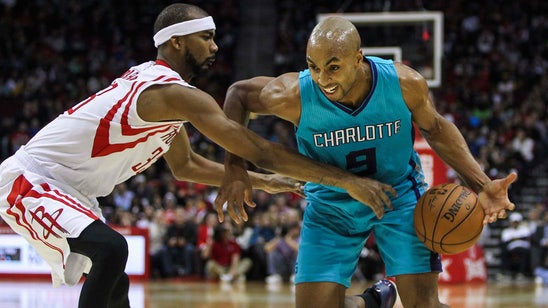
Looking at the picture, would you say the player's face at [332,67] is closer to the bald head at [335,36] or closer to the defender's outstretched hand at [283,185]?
the bald head at [335,36]

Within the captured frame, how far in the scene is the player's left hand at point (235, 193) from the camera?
15.3 feet

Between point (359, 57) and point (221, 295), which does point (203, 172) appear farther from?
point (221, 295)

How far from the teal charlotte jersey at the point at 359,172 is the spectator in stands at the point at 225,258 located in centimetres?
1029

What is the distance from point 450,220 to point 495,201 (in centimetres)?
26

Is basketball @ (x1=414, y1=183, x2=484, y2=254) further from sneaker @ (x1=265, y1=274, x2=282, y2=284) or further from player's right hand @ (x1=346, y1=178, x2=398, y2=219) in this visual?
sneaker @ (x1=265, y1=274, x2=282, y2=284)

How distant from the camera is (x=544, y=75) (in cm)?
2120

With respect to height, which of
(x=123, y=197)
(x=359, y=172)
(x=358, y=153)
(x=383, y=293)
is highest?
(x=358, y=153)

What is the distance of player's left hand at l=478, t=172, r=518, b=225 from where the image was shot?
15.1ft

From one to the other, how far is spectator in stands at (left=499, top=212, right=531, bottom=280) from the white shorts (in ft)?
40.9

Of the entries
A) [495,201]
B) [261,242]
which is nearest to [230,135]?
A: [495,201]

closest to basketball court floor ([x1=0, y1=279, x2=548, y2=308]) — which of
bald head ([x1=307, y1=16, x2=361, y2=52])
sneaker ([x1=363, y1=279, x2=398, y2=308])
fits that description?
sneaker ([x1=363, y1=279, x2=398, y2=308])

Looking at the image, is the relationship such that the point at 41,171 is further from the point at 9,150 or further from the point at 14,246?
the point at 9,150

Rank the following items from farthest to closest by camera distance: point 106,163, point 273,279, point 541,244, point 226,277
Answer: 1. point 541,244
2. point 226,277
3. point 273,279
4. point 106,163

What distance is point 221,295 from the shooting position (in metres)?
12.0
